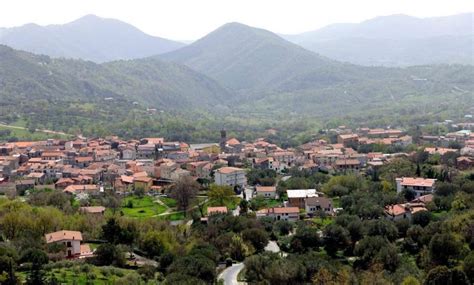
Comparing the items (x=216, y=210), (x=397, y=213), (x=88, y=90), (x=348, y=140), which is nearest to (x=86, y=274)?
(x=216, y=210)

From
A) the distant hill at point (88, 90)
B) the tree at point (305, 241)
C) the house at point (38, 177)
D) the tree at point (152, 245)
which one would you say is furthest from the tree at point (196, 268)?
the distant hill at point (88, 90)

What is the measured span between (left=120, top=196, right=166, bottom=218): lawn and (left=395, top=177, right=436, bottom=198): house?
18.4 m

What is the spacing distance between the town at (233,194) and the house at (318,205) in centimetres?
8

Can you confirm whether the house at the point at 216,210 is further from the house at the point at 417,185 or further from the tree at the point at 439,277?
the tree at the point at 439,277

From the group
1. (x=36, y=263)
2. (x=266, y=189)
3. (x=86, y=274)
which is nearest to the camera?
(x=36, y=263)

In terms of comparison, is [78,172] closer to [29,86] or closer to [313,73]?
[29,86]

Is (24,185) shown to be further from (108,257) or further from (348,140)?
(348,140)

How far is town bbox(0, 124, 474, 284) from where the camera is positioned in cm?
3609

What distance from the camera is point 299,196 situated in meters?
49.1

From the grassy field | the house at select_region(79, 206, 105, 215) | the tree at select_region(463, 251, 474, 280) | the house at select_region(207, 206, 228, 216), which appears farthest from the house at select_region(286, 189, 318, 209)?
the grassy field

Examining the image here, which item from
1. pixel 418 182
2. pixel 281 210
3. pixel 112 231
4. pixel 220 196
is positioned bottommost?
pixel 281 210

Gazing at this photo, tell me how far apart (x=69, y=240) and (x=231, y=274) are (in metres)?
9.07

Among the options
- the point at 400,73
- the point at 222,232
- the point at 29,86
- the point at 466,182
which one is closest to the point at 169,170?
the point at 222,232

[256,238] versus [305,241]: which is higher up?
[256,238]
